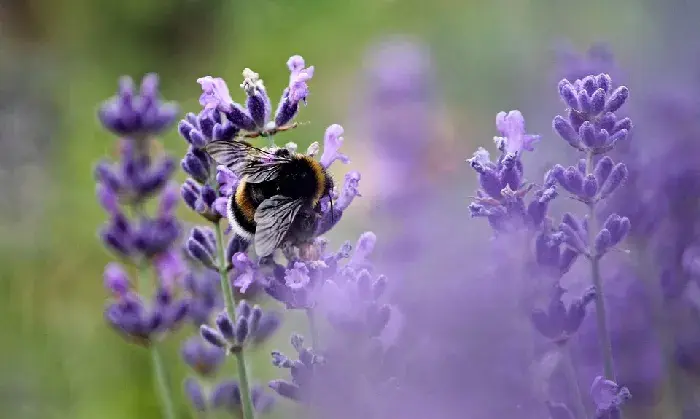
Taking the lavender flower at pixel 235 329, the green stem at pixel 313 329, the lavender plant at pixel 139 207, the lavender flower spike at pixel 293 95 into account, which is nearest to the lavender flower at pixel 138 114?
the lavender plant at pixel 139 207

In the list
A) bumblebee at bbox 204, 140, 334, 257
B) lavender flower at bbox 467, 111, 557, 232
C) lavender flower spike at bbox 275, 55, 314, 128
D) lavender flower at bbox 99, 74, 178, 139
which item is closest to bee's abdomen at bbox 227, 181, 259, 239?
bumblebee at bbox 204, 140, 334, 257

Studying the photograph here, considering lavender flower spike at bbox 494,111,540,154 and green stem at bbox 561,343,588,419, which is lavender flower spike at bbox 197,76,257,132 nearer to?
lavender flower spike at bbox 494,111,540,154

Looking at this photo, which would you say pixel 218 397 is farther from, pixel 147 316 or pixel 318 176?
pixel 318 176

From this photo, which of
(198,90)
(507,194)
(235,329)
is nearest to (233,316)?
(235,329)

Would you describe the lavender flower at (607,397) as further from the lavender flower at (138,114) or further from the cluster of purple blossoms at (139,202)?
the lavender flower at (138,114)

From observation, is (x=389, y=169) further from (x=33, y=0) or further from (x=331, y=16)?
(x=33, y=0)

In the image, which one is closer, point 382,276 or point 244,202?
point 382,276
